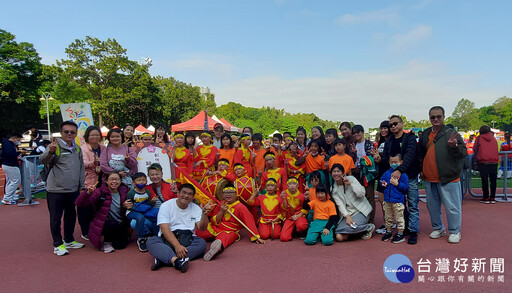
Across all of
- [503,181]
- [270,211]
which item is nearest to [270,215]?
[270,211]

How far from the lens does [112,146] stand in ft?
17.7

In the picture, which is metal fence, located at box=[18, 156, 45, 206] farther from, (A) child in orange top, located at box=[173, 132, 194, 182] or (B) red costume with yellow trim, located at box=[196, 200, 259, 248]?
(B) red costume with yellow trim, located at box=[196, 200, 259, 248]

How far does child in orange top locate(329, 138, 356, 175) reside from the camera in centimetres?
543

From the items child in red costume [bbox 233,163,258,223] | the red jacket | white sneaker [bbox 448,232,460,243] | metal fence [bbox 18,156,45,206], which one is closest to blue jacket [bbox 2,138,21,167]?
metal fence [bbox 18,156,45,206]

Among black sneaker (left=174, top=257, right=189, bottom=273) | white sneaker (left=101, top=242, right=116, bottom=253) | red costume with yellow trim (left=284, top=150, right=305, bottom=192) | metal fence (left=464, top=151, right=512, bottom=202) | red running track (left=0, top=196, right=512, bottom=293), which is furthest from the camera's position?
metal fence (left=464, top=151, right=512, bottom=202)

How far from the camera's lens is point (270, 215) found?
5.47 m

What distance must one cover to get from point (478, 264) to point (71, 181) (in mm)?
5505

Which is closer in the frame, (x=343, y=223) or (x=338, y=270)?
(x=338, y=270)

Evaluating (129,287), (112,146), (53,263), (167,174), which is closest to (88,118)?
(112,146)

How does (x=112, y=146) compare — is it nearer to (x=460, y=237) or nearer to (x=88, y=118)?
(x=88, y=118)

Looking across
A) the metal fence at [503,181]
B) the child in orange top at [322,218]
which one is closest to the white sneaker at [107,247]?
the child in orange top at [322,218]

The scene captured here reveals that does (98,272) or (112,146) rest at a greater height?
(112,146)

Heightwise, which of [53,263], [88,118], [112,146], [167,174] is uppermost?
[88,118]

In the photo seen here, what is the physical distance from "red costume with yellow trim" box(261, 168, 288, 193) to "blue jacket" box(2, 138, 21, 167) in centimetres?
667
